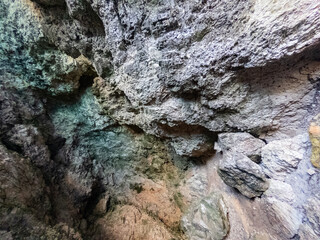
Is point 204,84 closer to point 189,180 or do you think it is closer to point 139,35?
point 139,35

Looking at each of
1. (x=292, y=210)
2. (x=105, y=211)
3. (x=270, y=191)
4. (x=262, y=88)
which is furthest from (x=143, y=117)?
(x=105, y=211)

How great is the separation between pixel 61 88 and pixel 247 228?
7.51 ft

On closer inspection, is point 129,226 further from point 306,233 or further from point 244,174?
point 306,233

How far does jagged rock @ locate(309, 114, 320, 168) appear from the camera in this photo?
0.80 metres

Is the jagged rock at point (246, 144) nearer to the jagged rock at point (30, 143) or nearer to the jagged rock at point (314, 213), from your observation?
the jagged rock at point (314, 213)

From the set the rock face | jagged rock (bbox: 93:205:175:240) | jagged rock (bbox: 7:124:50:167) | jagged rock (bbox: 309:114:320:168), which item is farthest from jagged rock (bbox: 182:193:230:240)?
jagged rock (bbox: 7:124:50:167)

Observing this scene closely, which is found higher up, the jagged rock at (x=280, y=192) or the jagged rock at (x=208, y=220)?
the jagged rock at (x=280, y=192)

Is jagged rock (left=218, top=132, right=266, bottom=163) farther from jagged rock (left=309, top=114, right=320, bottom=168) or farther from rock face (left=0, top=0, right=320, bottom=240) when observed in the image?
jagged rock (left=309, top=114, right=320, bottom=168)

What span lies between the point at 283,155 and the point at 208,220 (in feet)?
3.35

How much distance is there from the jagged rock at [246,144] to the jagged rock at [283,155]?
0.04 meters

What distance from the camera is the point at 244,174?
114 centimetres

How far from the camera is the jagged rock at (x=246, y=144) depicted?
3.67 feet

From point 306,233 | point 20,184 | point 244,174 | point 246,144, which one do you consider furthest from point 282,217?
point 20,184

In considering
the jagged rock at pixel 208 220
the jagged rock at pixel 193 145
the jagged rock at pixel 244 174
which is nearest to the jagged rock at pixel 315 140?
the jagged rock at pixel 244 174
